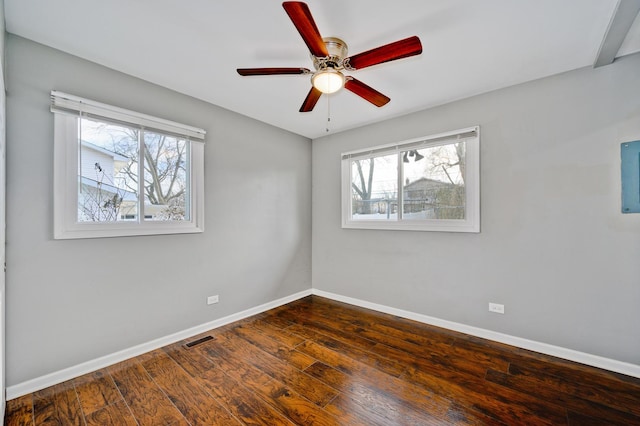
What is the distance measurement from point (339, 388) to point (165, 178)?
2.41 m

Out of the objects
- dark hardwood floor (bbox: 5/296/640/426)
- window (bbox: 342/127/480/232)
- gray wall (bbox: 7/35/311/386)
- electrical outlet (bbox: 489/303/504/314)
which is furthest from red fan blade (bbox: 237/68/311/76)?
electrical outlet (bbox: 489/303/504/314)

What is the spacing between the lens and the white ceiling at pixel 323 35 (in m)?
Result: 1.65

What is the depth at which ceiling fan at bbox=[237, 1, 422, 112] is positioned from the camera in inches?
55.5

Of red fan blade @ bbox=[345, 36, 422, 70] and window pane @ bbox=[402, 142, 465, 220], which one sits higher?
red fan blade @ bbox=[345, 36, 422, 70]

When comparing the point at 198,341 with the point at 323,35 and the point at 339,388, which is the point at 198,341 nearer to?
the point at 339,388

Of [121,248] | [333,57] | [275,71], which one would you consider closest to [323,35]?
[333,57]

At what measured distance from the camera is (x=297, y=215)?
4.03 meters

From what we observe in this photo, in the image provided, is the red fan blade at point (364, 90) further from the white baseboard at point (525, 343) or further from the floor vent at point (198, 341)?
the floor vent at point (198, 341)

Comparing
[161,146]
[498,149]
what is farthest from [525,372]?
[161,146]

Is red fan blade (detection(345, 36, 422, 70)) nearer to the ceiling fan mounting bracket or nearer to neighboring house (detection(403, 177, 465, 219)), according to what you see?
the ceiling fan mounting bracket

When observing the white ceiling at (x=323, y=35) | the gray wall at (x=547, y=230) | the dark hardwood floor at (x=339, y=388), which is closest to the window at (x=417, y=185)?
the gray wall at (x=547, y=230)

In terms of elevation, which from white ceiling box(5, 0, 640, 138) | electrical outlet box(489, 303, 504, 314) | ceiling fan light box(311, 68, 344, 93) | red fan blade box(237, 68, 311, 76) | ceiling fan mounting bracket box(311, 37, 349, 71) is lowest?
electrical outlet box(489, 303, 504, 314)

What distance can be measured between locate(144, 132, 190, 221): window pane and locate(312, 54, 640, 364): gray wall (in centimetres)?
254

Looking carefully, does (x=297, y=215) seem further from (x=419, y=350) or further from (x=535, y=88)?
(x=535, y=88)
